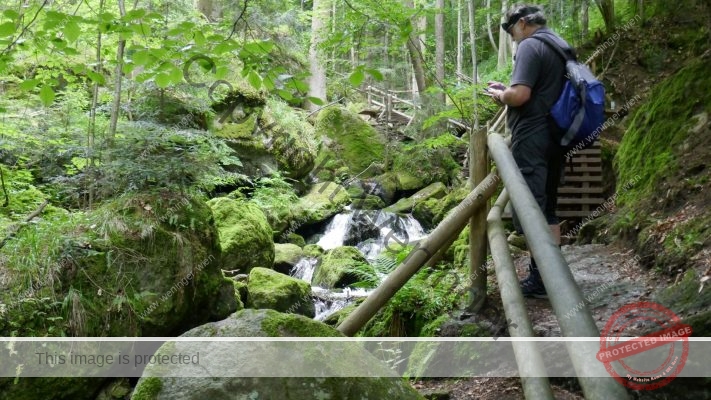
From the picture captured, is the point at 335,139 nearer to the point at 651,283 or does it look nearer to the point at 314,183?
the point at 314,183

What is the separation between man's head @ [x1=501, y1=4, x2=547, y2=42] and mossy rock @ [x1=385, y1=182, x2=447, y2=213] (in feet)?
35.2

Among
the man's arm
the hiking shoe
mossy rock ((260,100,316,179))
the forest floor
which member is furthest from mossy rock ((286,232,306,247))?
the man's arm

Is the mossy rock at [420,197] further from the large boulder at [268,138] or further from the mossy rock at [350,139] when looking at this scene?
the mossy rock at [350,139]

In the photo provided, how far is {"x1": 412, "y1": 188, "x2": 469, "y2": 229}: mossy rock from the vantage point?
499 inches

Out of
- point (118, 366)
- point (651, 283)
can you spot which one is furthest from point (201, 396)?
point (118, 366)

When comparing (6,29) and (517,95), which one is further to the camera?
(517,95)

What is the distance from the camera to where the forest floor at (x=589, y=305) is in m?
2.86

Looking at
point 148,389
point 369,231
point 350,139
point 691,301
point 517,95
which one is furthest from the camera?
point 350,139

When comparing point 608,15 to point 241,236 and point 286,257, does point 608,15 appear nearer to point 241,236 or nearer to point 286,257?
point 286,257

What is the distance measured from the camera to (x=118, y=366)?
195 inches

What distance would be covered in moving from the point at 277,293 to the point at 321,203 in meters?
6.56

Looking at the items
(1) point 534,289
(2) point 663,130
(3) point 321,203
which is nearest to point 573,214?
(2) point 663,130

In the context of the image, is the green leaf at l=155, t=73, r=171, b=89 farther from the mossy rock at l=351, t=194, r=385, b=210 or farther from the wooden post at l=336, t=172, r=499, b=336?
the mossy rock at l=351, t=194, r=385, b=210

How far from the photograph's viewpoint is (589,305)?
138 inches
